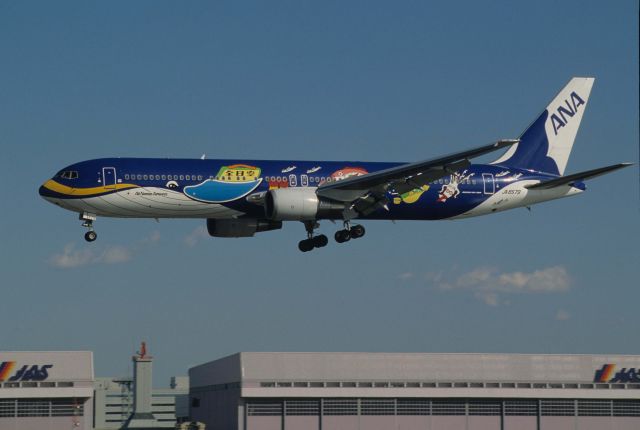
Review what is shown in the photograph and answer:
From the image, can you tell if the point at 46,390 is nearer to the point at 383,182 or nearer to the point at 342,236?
the point at 342,236

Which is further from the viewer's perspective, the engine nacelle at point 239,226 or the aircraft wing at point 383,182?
the engine nacelle at point 239,226

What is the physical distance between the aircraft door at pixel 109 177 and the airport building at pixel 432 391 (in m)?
24.3

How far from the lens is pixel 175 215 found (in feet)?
209

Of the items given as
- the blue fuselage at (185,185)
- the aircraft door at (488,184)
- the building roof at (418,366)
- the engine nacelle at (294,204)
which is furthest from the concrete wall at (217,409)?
the aircraft door at (488,184)

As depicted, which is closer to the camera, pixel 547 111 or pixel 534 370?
pixel 547 111

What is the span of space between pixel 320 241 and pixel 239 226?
5.00 m

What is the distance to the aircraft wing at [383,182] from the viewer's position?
62.0 m

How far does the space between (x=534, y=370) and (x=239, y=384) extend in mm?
21157

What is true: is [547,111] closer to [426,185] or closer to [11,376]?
[426,185]

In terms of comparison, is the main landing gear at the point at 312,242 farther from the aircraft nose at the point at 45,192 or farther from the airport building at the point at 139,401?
the airport building at the point at 139,401

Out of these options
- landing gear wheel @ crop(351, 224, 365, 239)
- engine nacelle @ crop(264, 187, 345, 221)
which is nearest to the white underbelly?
engine nacelle @ crop(264, 187, 345, 221)

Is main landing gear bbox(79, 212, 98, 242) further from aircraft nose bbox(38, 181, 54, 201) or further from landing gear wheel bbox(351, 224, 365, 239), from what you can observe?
landing gear wheel bbox(351, 224, 365, 239)

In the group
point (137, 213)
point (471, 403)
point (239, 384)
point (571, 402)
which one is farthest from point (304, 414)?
point (137, 213)

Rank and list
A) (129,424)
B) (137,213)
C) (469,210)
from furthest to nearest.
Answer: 1. (129,424)
2. (469,210)
3. (137,213)
